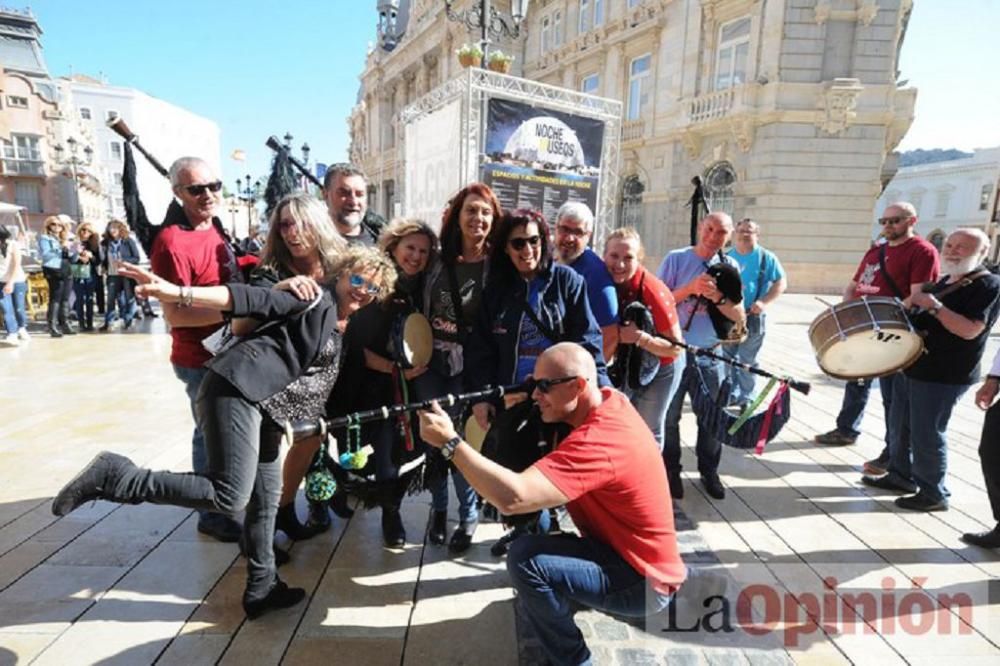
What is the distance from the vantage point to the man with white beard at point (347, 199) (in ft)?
10.5

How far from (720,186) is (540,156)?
11158mm

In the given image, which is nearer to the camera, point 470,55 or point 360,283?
point 360,283

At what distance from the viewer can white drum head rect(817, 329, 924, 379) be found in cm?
323

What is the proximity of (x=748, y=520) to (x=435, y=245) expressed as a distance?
280 cm

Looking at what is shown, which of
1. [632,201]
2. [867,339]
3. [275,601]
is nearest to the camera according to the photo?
[275,601]

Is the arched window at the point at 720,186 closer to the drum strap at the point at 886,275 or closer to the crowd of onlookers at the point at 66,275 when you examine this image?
the drum strap at the point at 886,275

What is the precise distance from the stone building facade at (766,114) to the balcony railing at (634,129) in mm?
50

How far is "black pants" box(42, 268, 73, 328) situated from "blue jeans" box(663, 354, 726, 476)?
10723mm

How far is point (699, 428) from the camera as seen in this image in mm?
3971

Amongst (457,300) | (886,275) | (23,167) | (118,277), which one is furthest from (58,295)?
(23,167)

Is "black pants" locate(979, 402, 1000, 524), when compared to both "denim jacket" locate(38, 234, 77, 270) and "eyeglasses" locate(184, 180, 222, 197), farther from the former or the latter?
"denim jacket" locate(38, 234, 77, 270)

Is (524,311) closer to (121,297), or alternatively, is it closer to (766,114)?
(121,297)

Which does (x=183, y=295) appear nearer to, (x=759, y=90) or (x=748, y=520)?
(x=748, y=520)

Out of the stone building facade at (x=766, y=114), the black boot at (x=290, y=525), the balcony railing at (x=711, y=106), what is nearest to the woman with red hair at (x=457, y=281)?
the black boot at (x=290, y=525)
